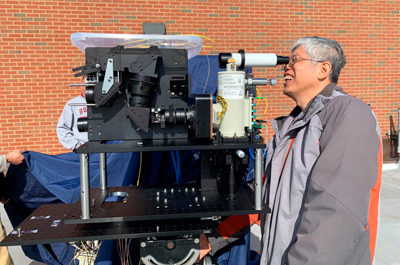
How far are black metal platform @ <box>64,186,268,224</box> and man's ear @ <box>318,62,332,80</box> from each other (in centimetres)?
74

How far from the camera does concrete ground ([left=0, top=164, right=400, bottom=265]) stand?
2.97 meters

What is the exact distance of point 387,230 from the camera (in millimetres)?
3471

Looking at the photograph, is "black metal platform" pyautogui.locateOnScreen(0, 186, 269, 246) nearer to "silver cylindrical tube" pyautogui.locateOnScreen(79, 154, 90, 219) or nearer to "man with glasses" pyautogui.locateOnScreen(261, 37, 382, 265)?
"silver cylindrical tube" pyautogui.locateOnScreen(79, 154, 90, 219)

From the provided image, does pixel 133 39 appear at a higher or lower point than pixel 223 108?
higher

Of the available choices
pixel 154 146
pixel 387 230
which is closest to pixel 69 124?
pixel 154 146

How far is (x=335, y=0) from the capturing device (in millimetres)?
5359

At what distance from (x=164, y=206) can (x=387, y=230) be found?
3.17 m

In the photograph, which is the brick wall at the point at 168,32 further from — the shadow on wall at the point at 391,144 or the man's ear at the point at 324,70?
Result: the man's ear at the point at 324,70

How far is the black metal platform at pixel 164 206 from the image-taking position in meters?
1.31

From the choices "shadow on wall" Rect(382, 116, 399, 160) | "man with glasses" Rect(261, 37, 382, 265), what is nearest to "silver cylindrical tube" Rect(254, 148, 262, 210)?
"man with glasses" Rect(261, 37, 382, 265)

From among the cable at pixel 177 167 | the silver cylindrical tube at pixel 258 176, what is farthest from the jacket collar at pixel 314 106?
the cable at pixel 177 167

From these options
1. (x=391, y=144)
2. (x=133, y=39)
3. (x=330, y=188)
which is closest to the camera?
(x=330, y=188)

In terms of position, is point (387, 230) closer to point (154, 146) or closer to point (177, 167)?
point (177, 167)

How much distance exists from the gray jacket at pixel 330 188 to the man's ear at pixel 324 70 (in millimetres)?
171
